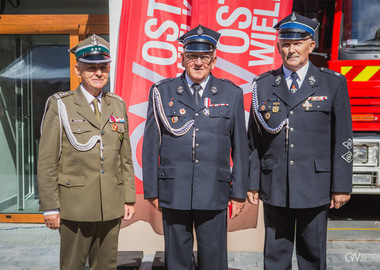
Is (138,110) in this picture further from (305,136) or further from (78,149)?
(305,136)

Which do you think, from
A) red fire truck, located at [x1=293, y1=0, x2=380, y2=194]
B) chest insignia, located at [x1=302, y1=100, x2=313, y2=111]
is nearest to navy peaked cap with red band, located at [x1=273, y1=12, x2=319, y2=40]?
chest insignia, located at [x1=302, y1=100, x2=313, y2=111]

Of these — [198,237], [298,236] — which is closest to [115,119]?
[198,237]

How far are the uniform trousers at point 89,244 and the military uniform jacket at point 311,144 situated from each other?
3.36ft

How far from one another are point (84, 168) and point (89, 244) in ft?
1.53

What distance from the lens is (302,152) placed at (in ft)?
8.39

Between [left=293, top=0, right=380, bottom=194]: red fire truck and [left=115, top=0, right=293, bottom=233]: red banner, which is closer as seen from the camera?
[left=115, top=0, right=293, bottom=233]: red banner

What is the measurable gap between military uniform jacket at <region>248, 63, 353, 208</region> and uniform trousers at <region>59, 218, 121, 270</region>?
1023 millimetres

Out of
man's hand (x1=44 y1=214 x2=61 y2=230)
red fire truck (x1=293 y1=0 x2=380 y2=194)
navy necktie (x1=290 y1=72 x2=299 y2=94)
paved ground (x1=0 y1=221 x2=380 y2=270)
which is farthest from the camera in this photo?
red fire truck (x1=293 y1=0 x2=380 y2=194)

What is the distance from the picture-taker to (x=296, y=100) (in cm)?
257

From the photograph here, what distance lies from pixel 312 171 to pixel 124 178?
1175 millimetres

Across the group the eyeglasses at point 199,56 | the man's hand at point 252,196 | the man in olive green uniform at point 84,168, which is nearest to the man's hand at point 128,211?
the man in olive green uniform at point 84,168

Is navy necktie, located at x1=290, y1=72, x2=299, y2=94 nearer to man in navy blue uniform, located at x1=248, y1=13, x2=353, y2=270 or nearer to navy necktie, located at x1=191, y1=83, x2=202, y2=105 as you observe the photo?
man in navy blue uniform, located at x1=248, y1=13, x2=353, y2=270

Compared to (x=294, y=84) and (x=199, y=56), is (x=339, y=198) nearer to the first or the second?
(x=294, y=84)

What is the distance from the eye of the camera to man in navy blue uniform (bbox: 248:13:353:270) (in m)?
2.55
